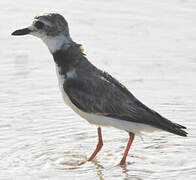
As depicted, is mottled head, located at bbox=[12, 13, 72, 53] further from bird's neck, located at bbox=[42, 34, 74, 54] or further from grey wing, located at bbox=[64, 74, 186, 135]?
grey wing, located at bbox=[64, 74, 186, 135]

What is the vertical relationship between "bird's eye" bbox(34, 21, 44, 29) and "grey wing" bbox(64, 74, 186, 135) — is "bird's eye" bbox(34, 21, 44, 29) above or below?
above

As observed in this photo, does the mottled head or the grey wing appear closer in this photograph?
the grey wing

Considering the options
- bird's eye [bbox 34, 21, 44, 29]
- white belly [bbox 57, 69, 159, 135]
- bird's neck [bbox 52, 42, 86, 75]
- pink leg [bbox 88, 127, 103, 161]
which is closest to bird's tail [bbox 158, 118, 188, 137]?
white belly [bbox 57, 69, 159, 135]

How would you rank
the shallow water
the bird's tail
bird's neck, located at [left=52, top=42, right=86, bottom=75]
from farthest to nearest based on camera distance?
bird's neck, located at [left=52, top=42, right=86, bottom=75]
the shallow water
the bird's tail

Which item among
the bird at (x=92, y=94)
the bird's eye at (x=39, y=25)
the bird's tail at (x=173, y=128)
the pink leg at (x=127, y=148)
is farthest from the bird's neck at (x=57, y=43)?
the bird's tail at (x=173, y=128)

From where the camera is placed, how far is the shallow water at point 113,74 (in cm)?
844

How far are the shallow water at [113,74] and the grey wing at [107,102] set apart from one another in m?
0.55

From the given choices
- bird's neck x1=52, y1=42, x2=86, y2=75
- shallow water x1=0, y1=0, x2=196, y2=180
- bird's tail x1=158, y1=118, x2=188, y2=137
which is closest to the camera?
bird's tail x1=158, y1=118, x2=188, y2=137

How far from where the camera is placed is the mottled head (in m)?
8.69

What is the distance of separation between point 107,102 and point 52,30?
115 centimetres

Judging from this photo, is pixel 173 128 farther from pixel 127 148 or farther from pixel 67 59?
pixel 67 59

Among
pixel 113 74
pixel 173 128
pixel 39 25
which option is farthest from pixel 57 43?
pixel 113 74

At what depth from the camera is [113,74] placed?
36.7ft

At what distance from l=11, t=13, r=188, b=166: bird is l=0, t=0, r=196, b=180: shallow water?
0.37m
